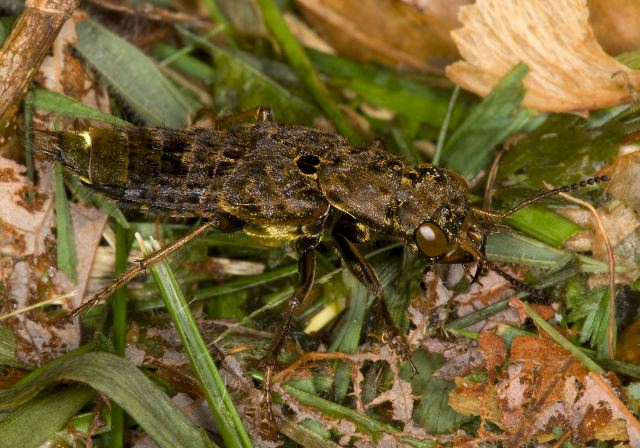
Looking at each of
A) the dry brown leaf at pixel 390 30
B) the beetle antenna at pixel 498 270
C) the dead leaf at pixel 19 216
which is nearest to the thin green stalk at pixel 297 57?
the dry brown leaf at pixel 390 30

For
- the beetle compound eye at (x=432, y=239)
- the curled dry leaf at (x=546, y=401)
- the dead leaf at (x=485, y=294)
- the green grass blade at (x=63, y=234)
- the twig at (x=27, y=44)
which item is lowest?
the curled dry leaf at (x=546, y=401)

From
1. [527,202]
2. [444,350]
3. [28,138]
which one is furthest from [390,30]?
[28,138]

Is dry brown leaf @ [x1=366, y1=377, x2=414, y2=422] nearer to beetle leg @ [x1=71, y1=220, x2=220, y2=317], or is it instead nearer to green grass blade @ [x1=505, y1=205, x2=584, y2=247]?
green grass blade @ [x1=505, y1=205, x2=584, y2=247]

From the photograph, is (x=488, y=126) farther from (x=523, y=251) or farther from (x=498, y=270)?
(x=498, y=270)

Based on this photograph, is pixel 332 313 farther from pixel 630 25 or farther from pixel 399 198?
pixel 630 25

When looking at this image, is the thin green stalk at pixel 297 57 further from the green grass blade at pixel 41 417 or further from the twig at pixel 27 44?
the green grass blade at pixel 41 417

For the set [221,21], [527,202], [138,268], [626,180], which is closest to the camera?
[138,268]
